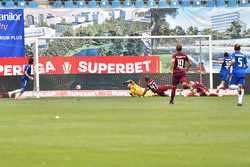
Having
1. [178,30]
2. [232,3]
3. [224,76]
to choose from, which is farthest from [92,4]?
[224,76]

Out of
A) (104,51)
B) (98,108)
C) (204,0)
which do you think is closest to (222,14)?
(204,0)

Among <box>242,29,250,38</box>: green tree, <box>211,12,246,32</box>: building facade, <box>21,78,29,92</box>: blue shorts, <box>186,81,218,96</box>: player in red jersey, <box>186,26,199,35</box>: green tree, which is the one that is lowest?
<box>186,81,218,96</box>: player in red jersey

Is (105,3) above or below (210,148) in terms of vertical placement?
above

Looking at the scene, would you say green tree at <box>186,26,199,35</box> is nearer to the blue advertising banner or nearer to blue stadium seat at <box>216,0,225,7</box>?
blue stadium seat at <box>216,0,225,7</box>

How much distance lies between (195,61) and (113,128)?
63.7 ft

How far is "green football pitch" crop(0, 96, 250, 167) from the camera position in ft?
34.5

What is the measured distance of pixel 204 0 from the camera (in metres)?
45.8

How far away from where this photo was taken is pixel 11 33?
113 ft

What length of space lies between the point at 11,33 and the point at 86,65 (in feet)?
13.1

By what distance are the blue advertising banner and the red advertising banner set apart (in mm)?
1085

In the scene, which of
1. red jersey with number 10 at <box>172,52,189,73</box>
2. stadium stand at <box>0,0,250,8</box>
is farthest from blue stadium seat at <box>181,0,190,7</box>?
red jersey with number 10 at <box>172,52,189,73</box>

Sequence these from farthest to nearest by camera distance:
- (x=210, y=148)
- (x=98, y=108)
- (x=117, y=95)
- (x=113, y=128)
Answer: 1. (x=117, y=95)
2. (x=98, y=108)
3. (x=113, y=128)
4. (x=210, y=148)

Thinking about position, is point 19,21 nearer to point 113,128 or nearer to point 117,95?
point 117,95

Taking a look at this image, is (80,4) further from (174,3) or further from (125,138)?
(125,138)
